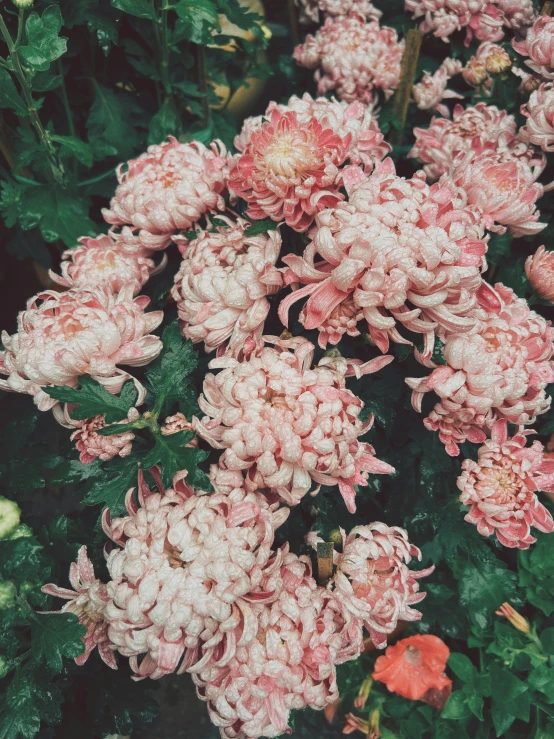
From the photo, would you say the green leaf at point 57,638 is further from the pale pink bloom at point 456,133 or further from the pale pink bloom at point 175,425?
the pale pink bloom at point 456,133

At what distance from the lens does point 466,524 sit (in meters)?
0.92

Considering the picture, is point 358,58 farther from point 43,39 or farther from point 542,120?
point 43,39

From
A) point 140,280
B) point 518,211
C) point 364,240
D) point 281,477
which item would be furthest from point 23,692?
point 518,211

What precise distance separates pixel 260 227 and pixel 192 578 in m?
0.45

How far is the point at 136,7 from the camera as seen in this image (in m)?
1.06

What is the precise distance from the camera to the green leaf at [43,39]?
98 cm

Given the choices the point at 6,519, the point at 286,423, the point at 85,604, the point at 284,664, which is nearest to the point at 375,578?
the point at 284,664

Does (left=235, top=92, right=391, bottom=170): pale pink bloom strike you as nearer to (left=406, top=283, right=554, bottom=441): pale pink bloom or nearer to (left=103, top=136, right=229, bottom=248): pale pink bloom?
(left=103, top=136, right=229, bottom=248): pale pink bloom

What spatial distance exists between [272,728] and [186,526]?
0.89ft

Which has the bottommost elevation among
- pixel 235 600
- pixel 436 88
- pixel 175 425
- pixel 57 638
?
pixel 57 638

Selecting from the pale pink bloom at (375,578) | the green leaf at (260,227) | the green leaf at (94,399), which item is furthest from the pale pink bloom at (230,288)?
the pale pink bloom at (375,578)

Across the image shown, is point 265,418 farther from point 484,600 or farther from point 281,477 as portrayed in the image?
point 484,600

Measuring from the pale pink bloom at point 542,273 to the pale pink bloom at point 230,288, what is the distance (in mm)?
427

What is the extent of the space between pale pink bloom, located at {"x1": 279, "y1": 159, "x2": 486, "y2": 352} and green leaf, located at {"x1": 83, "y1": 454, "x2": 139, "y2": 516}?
28 cm
